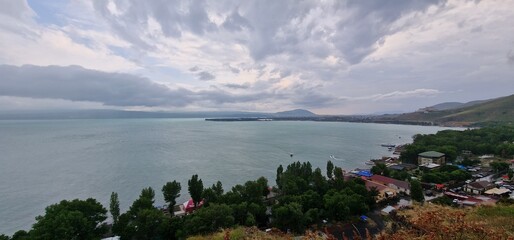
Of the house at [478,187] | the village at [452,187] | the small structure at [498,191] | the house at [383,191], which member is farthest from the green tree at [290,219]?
the house at [478,187]

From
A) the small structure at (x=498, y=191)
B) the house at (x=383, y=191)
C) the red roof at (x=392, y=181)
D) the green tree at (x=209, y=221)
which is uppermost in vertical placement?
the green tree at (x=209, y=221)

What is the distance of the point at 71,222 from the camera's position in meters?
12.3

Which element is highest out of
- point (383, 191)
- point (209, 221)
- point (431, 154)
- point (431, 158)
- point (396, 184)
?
point (431, 154)

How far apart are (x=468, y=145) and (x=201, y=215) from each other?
45763 millimetres

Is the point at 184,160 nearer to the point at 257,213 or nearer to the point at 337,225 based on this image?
the point at 257,213

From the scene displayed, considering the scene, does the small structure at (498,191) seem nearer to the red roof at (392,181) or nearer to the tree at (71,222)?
the red roof at (392,181)

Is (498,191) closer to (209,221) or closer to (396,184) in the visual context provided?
(396,184)

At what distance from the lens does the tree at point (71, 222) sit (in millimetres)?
11727

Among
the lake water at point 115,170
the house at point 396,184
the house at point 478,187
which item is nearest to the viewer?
the house at point 478,187

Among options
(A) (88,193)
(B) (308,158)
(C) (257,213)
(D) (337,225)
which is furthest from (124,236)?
(B) (308,158)

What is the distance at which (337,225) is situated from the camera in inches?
592

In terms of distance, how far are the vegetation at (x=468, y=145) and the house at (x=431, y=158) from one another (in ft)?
5.28

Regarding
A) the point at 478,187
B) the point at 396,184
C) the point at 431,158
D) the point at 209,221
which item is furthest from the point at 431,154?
the point at 209,221

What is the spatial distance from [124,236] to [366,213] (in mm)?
14150
